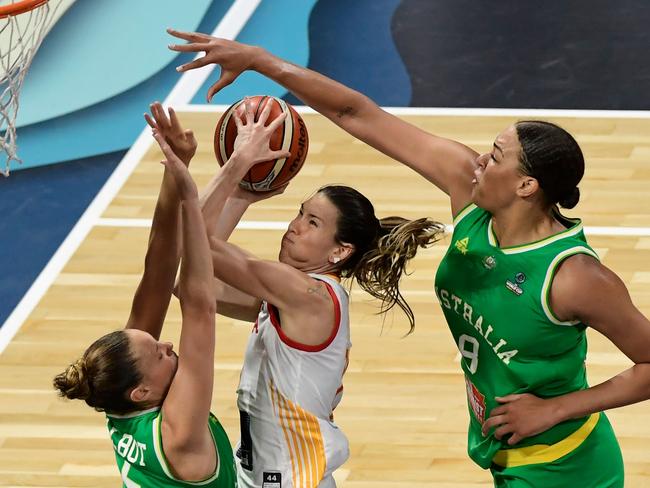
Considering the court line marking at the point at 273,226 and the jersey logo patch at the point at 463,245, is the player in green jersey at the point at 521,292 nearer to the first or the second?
the jersey logo patch at the point at 463,245

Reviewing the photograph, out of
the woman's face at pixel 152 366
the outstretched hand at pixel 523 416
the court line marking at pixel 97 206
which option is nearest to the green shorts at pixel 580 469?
the outstretched hand at pixel 523 416

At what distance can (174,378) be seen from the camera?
335 centimetres

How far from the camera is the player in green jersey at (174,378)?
321 centimetres

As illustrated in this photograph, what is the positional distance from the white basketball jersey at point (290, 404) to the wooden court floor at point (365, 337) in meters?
0.76

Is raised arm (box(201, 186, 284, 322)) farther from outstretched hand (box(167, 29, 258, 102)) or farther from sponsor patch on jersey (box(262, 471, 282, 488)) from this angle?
sponsor patch on jersey (box(262, 471, 282, 488))

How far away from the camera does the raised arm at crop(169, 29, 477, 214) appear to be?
11.9 feet

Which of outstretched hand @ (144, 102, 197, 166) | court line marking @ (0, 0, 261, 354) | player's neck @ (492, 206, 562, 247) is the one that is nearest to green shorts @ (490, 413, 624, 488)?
player's neck @ (492, 206, 562, 247)

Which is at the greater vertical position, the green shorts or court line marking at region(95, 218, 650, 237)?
the green shorts

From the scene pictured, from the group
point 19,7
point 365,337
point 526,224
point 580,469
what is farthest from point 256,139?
point 365,337

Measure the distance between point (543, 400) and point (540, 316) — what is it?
10.2 inches

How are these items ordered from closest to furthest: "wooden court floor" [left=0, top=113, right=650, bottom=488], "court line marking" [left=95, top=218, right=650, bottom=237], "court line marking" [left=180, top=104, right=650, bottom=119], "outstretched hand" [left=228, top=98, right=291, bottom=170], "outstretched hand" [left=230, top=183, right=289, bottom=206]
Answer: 1. "outstretched hand" [left=228, top=98, right=291, bottom=170]
2. "outstretched hand" [left=230, top=183, right=289, bottom=206]
3. "wooden court floor" [left=0, top=113, right=650, bottom=488]
4. "court line marking" [left=95, top=218, right=650, bottom=237]
5. "court line marking" [left=180, top=104, right=650, bottom=119]

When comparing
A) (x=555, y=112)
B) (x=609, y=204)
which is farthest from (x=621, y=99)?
(x=609, y=204)

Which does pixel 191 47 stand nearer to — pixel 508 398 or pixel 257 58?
pixel 257 58

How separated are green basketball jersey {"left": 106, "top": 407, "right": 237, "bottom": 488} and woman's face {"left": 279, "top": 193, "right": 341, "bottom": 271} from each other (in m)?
0.56
